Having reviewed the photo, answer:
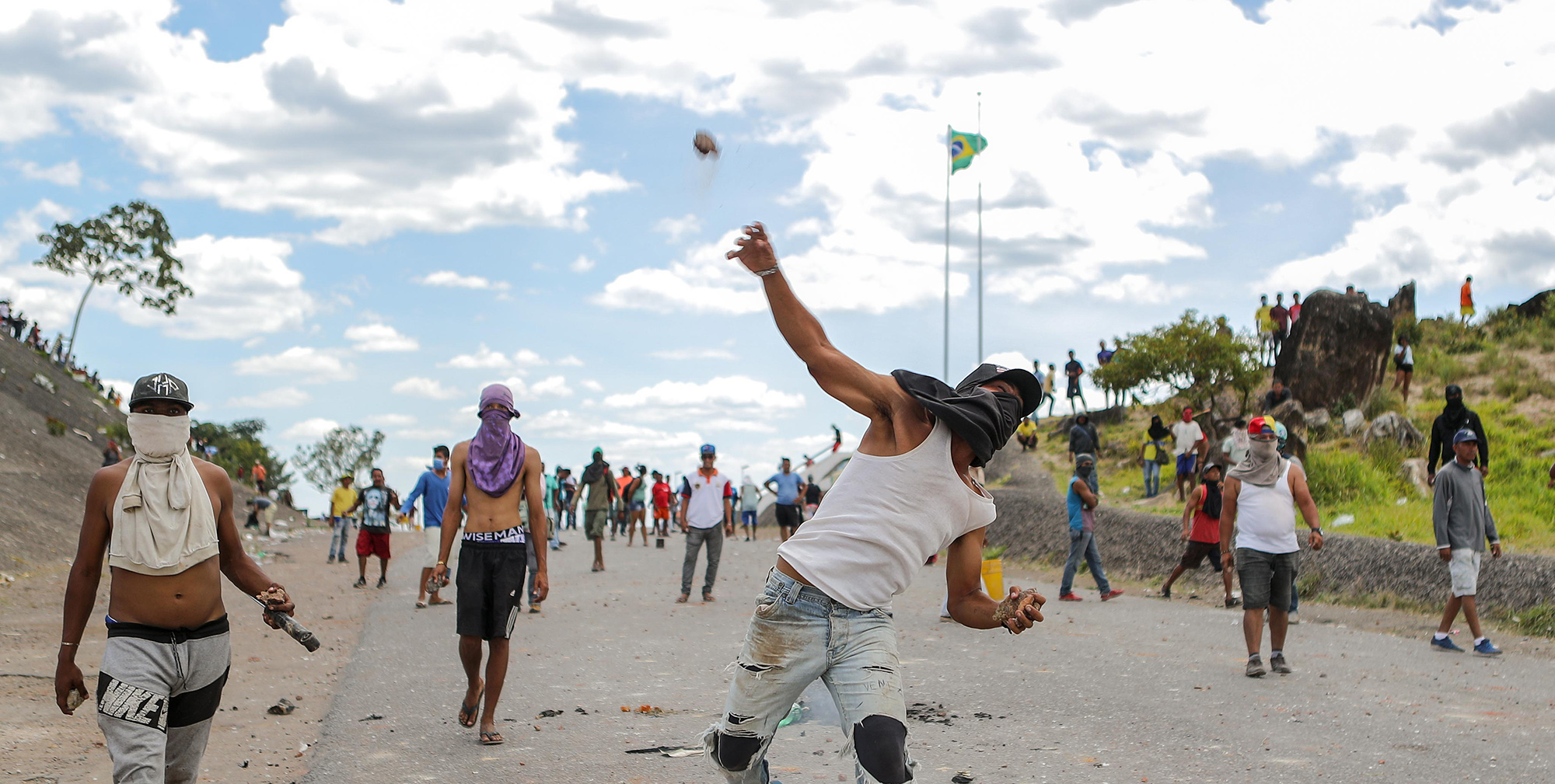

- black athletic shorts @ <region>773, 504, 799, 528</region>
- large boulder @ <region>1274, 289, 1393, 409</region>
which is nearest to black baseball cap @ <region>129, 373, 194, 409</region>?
black athletic shorts @ <region>773, 504, 799, 528</region>

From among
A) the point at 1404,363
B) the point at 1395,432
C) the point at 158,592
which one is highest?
the point at 1404,363

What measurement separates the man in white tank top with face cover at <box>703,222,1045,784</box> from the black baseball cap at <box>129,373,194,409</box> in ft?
7.04

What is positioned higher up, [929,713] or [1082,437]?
[1082,437]

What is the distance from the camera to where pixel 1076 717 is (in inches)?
289

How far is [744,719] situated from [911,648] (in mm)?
6638

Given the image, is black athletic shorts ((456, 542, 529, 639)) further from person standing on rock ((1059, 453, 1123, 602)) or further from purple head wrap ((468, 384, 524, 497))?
person standing on rock ((1059, 453, 1123, 602))

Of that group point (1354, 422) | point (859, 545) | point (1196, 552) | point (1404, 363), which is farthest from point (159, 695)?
point (1404, 363)

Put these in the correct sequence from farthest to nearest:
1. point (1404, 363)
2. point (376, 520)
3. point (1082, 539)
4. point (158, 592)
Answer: point (1404, 363), point (376, 520), point (1082, 539), point (158, 592)

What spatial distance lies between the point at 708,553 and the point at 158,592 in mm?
10122

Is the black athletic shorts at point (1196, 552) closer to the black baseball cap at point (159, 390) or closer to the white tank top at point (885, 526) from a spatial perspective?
the white tank top at point (885, 526)

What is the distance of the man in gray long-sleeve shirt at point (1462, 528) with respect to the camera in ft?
33.4

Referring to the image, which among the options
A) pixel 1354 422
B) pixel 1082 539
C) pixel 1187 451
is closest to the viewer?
pixel 1082 539

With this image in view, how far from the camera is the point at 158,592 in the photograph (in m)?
4.15

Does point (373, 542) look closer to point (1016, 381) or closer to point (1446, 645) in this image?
point (1446, 645)
